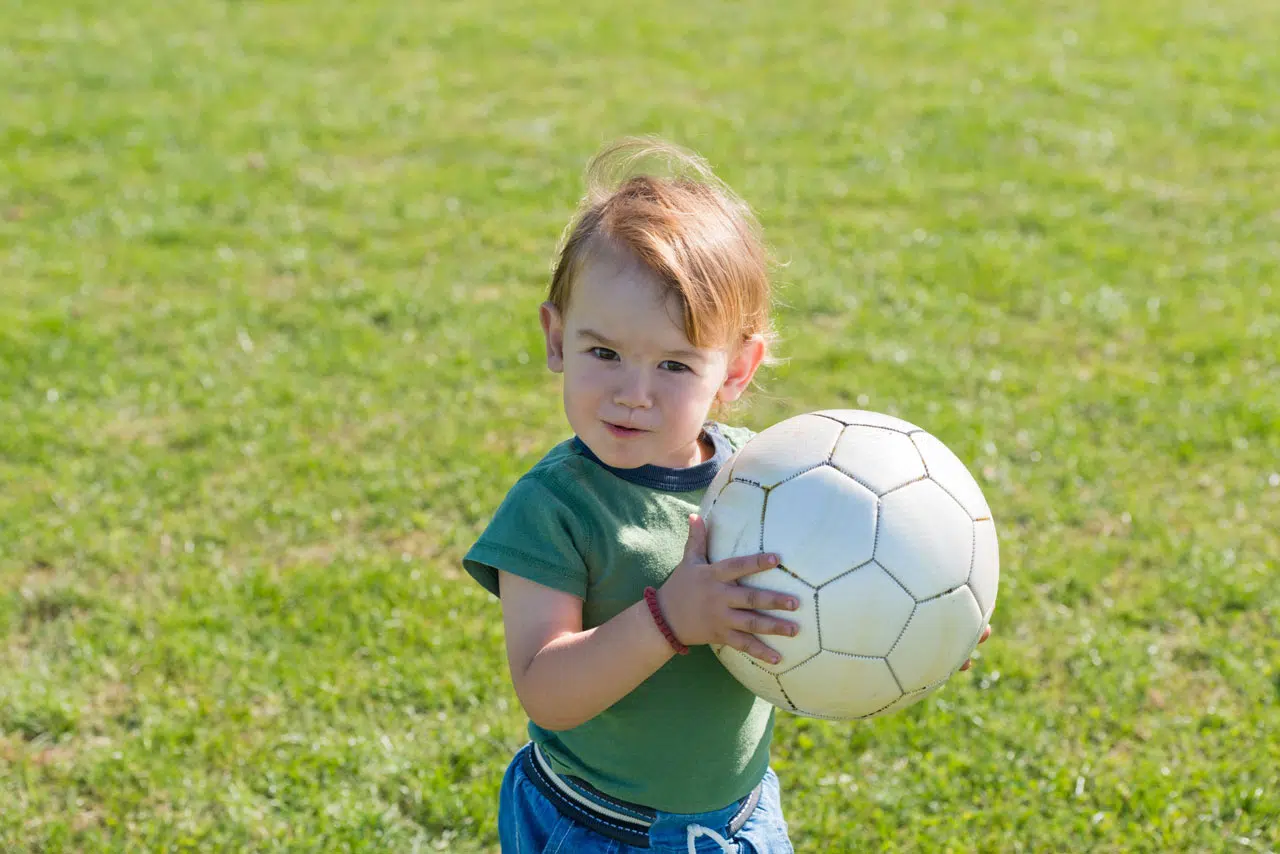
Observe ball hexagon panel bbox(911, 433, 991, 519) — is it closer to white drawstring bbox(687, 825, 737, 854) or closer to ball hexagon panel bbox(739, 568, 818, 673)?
ball hexagon panel bbox(739, 568, 818, 673)

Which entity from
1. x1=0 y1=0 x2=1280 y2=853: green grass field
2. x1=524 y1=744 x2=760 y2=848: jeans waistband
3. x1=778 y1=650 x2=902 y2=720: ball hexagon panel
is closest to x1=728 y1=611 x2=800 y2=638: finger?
x1=778 y1=650 x2=902 y2=720: ball hexagon panel

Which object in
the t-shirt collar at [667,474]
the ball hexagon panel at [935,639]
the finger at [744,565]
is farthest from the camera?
the t-shirt collar at [667,474]

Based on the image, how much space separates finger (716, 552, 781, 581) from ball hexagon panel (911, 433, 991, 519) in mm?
392

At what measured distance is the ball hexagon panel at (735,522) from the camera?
223cm

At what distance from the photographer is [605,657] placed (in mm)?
2215

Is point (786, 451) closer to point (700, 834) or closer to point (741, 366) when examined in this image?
point (741, 366)

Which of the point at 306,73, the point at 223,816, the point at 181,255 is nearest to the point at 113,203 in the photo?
the point at 181,255

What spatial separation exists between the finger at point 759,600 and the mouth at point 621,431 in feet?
1.21

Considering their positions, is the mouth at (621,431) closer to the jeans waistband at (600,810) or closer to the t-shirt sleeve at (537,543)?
the t-shirt sleeve at (537,543)

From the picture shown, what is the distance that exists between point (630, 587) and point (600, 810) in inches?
18.3

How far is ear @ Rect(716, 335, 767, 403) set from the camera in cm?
259

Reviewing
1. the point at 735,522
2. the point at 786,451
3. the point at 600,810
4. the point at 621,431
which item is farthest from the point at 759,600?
the point at 600,810

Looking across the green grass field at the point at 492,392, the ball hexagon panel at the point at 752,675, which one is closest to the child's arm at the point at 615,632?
the ball hexagon panel at the point at 752,675

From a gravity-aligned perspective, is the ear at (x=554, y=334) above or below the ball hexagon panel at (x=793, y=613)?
above
